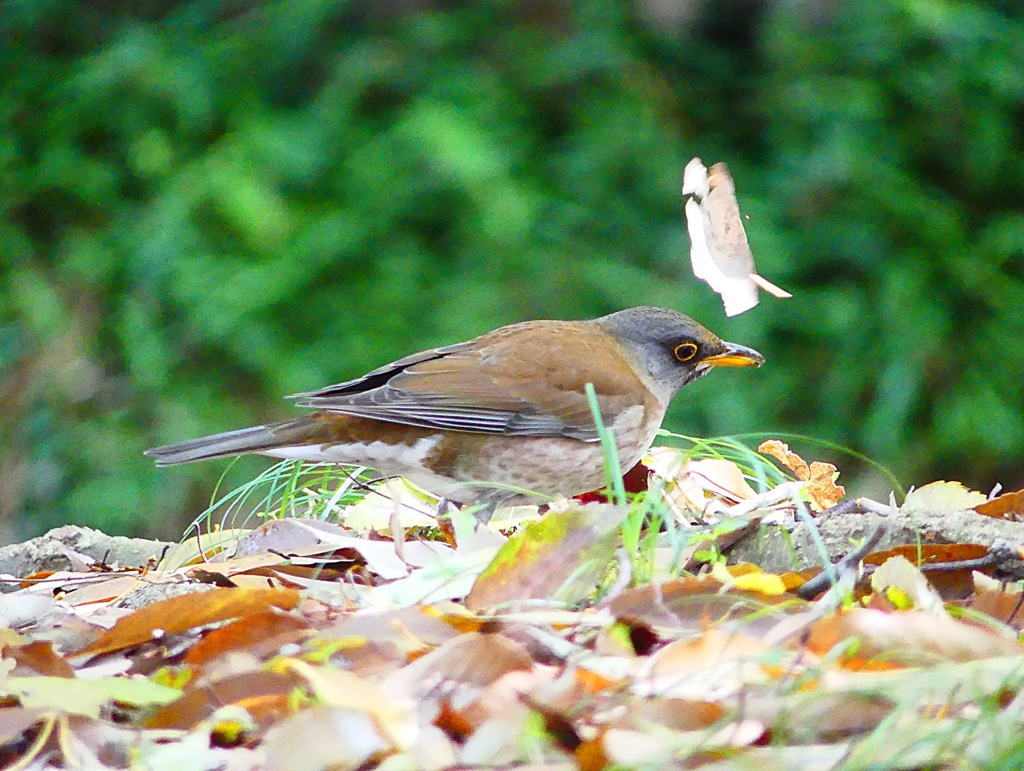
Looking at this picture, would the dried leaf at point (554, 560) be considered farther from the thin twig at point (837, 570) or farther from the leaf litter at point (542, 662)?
the thin twig at point (837, 570)

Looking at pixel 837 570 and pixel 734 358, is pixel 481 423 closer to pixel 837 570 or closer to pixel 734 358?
pixel 734 358

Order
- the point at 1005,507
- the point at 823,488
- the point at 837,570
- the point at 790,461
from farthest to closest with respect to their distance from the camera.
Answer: the point at 790,461, the point at 823,488, the point at 1005,507, the point at 837,570

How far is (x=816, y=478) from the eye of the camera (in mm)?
3910

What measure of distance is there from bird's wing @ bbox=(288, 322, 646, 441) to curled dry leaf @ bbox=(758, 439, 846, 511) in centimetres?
56

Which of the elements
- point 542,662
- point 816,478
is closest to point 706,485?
point 816,478

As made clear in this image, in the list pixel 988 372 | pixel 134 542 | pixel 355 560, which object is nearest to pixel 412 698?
pixel 355 560

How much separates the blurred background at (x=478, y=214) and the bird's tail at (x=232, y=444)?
94.3 inches

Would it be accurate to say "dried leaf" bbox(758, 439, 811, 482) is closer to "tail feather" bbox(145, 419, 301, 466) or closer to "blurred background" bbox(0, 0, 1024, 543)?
"tail feather" bbox(145, 419, 301, 466)

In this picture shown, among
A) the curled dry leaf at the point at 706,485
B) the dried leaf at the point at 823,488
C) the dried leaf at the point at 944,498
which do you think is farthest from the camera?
the dried leaf at the point at 823,488

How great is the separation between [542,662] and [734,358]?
2695mm

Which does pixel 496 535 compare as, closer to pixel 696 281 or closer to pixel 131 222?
pixel 696 281

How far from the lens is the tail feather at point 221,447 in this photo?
163 inches

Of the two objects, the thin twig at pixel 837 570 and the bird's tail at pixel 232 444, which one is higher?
the thin twig at pixel 837 570

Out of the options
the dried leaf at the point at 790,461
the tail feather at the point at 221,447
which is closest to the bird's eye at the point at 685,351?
the dried leaf at the point at 790,461
